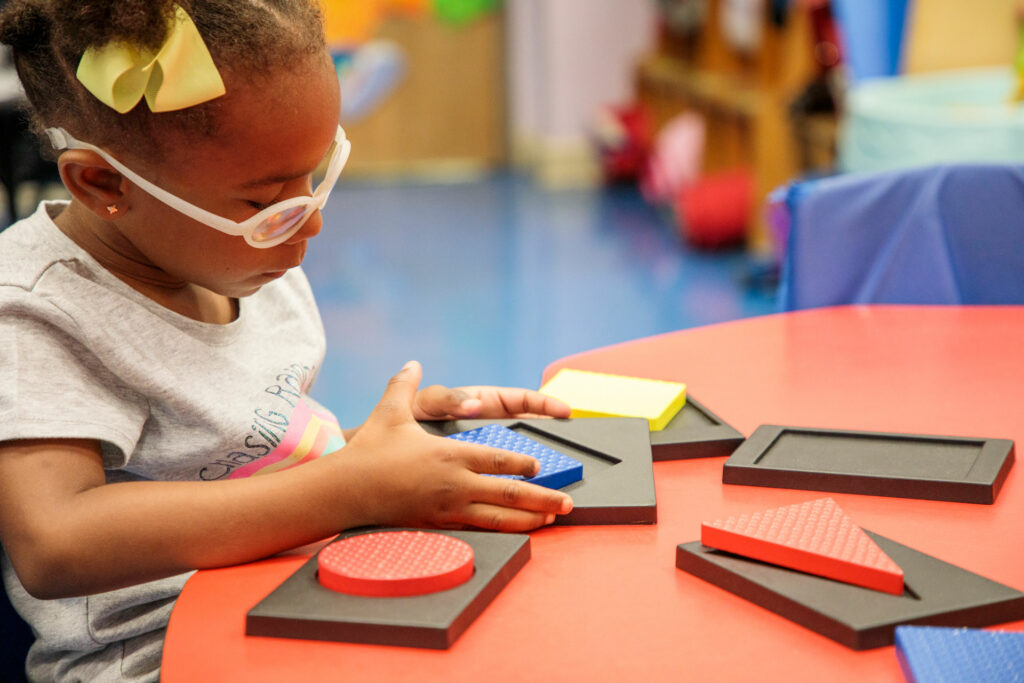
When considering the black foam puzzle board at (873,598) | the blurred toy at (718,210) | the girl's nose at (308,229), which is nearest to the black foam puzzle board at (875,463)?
the black foam puzzle board at (873,598)

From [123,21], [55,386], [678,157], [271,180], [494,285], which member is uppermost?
[123,21]

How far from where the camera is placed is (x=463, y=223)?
177 inches

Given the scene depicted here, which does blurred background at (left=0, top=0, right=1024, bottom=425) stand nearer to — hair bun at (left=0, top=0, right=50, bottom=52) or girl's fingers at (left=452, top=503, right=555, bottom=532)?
hair bun at (left=0, top=0, right=50, bottom=52)

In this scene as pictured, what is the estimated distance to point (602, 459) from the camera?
2.46 ft

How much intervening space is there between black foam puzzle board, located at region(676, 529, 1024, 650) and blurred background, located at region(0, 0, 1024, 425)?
74cm

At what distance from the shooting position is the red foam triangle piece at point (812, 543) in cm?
56

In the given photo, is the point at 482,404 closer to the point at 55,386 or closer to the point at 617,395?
the point at 617,395

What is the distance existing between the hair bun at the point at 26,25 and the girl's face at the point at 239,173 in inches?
4.3

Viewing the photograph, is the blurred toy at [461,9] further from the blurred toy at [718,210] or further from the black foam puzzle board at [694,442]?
the black foam puzzle board at [694,442]

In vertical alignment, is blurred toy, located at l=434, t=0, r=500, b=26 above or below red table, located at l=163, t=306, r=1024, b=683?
above

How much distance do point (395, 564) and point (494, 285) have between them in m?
2.98

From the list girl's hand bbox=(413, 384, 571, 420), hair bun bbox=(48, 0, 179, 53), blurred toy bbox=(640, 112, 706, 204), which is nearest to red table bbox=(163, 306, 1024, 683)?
girl's hand bbox=(413, 384, 571, 420)

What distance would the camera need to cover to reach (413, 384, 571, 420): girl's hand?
846mm

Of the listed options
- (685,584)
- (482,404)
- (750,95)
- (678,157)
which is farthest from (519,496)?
(678,157)
